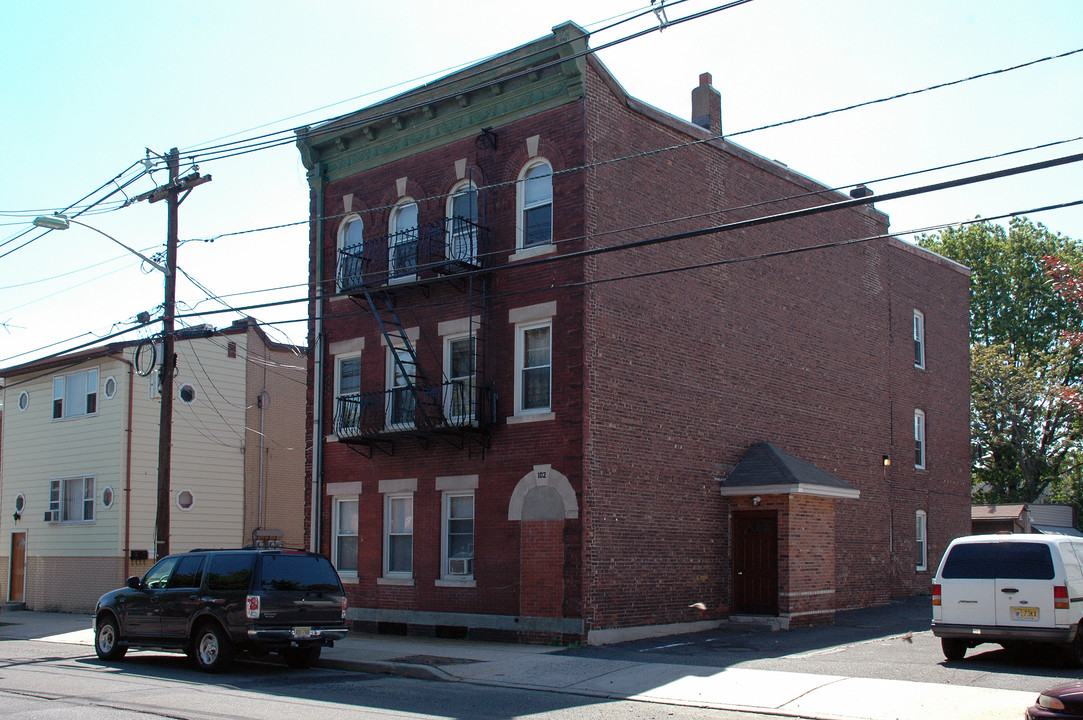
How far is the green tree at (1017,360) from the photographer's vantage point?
43.7 meters

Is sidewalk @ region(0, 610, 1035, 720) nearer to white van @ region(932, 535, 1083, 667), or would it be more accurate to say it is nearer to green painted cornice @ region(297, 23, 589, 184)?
white van @ region(932, 535, 1083, 667)

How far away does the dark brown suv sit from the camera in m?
15.1

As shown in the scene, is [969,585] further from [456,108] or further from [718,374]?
[456,108]

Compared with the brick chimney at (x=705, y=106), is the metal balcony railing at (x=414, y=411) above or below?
below

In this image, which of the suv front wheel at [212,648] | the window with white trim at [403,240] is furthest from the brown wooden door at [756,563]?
the suv front wheel at [212,648]

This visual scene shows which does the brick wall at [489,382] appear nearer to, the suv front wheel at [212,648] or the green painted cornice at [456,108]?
the green painted cornice at [456,108]

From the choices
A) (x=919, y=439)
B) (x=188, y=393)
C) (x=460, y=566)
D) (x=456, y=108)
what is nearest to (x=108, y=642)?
(x=460, y=566)

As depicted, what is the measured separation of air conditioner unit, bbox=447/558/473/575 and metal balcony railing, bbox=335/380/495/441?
8.49 feet

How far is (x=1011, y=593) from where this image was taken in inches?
567

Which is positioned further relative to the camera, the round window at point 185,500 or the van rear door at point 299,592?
the round window at point 185,500

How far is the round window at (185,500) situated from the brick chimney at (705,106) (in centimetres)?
1741

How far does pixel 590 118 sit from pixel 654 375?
4.90 m

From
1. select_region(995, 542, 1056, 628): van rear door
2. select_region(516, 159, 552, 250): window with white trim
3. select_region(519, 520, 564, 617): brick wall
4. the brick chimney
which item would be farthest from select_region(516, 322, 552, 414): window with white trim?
→ select_region(995, 542, 1056, 628): van rear door

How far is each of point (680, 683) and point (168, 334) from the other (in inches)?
512
